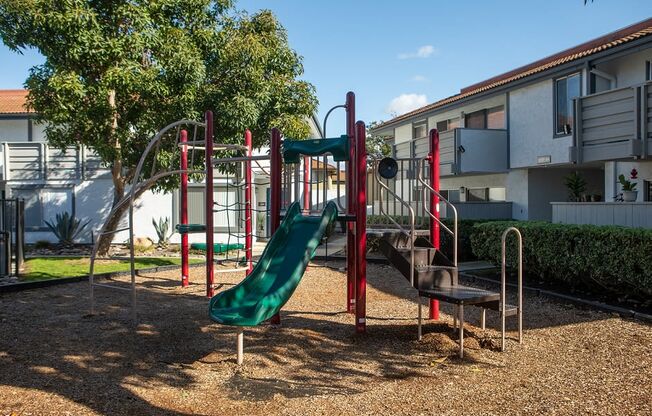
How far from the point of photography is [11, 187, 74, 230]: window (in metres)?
20.0

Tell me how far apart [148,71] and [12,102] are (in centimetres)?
1590

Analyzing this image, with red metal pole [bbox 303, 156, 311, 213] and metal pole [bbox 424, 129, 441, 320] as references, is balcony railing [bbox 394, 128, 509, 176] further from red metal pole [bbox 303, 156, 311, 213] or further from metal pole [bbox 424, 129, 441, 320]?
metal pole [bbox 424, 129, 441, 320]

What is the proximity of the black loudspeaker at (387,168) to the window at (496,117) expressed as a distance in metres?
11.7

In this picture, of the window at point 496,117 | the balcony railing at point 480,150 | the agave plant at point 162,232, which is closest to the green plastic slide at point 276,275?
the balcony railing at point 480,150

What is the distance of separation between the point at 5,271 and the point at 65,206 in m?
9.35

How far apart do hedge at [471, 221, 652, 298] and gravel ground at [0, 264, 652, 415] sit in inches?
29.1

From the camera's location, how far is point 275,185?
7340 millimetres

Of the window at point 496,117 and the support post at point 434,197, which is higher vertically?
the window at point 496,117

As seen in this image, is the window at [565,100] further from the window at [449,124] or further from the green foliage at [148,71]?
the green foliage at [148,71]

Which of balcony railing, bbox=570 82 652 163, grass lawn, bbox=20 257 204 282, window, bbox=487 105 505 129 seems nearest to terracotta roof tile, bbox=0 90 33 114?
grass lawn, bbox=20 257 204 282

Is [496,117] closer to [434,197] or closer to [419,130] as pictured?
[419,130]

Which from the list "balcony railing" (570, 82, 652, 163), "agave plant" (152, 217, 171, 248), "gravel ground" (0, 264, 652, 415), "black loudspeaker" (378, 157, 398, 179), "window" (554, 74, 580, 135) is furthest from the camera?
"agave plant" (152, 217, 171, 248)

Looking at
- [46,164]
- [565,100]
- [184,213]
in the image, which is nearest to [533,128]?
[565,100]

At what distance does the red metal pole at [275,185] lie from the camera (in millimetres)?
7340
